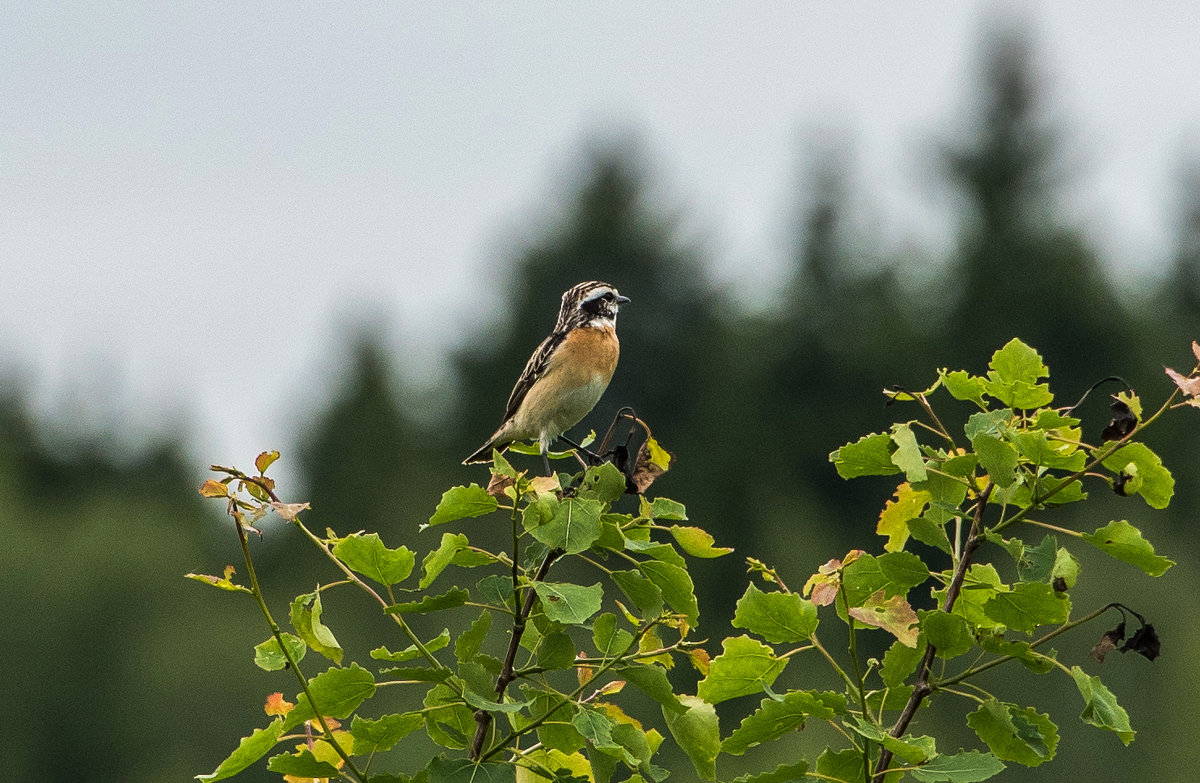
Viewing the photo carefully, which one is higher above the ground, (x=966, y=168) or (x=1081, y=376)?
(x=966, y=168)

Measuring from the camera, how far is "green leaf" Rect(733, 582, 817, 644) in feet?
11.0

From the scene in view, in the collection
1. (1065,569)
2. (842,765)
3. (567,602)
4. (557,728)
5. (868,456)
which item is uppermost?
(868,456)

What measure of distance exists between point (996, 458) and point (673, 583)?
2.21 ft

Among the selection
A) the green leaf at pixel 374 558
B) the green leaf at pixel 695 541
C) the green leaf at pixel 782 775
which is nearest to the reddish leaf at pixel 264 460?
the green leaf at pixel 374 558

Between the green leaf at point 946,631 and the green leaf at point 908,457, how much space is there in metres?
0.27

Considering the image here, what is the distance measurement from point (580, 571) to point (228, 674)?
12.4 meters

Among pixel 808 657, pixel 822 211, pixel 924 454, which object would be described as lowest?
pixel 808 657

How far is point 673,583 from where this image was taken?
10.8 ft

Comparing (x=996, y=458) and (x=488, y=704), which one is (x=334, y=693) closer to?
(x=488, y=704)

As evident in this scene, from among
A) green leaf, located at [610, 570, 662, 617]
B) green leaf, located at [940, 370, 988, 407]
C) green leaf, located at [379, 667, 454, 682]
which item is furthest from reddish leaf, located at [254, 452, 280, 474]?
green leaf, located at [940, 370, 988, 407]

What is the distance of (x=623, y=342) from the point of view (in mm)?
65375

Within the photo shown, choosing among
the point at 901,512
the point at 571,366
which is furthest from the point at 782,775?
the point at 571,366

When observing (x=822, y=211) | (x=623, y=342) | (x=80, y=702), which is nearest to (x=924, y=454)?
(x=80, y=702)

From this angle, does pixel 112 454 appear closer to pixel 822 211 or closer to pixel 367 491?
pixel 367 491
